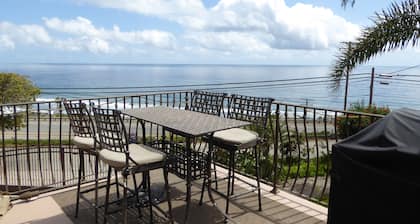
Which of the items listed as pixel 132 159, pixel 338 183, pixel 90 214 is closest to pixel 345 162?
pixel 338 183

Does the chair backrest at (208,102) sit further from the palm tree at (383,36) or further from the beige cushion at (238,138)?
the palm tree at (383,36)

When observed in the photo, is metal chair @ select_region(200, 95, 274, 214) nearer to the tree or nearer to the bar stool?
the bar stool

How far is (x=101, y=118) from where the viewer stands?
2.52m

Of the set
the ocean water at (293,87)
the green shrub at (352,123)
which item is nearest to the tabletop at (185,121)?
the green shrub at (352,123)

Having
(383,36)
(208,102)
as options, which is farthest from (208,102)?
(383,36)

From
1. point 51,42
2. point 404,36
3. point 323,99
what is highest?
point 51,42

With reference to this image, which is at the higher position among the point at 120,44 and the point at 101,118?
the point at 120,44

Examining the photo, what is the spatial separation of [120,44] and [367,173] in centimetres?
10874

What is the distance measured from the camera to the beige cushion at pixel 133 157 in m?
2.51

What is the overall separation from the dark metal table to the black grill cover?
1.21m

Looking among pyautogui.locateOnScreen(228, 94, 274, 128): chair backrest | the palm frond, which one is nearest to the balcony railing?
pyautogui.locateOnScreen(228, 94, 274, 128): chair backrest

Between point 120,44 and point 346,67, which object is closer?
point 346,67

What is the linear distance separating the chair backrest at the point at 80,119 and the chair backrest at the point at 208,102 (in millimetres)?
1567

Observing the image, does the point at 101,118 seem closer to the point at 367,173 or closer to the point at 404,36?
the point at 367,173
